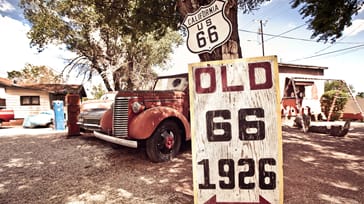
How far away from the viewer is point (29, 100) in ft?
57.9

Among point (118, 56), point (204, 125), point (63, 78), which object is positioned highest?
point (118, 56)

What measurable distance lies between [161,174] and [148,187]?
1.84ft

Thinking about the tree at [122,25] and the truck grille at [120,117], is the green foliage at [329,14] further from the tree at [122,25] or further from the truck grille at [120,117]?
the truck grille at [120,117]

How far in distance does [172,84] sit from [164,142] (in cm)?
186

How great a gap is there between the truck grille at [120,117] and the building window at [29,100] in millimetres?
16912

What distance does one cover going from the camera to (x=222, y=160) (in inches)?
61.7

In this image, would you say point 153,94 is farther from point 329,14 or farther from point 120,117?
point 329,14

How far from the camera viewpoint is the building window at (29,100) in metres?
17.4

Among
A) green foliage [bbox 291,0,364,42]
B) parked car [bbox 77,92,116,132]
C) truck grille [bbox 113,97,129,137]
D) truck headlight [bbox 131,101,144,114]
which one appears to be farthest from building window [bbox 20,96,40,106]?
green foliage [bbox 291,0,364,42]

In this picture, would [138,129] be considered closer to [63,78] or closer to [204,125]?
[204,125]

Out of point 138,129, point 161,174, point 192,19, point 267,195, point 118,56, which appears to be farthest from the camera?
point 118,56

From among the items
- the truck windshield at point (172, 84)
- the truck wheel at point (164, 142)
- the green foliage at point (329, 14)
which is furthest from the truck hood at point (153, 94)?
the green foliage at point (329, 14)

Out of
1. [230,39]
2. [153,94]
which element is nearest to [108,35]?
[153,94]

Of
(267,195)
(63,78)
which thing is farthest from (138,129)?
(63,78)
